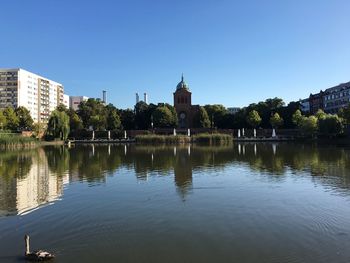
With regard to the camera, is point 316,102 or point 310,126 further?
point 316,102

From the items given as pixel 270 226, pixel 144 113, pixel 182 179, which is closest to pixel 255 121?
pixel 144 113

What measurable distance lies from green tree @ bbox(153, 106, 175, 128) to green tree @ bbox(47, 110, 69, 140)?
33447 millimetres

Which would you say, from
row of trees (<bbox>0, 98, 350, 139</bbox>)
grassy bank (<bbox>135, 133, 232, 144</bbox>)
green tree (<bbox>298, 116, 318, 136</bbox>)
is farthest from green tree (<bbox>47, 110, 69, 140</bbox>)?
green tree (<bbox>298, 116, 318, 136</bbox>)

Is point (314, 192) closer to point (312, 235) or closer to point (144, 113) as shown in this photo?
point (312, 235)

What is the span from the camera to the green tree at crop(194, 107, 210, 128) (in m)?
126

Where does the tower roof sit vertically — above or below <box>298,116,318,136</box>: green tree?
above

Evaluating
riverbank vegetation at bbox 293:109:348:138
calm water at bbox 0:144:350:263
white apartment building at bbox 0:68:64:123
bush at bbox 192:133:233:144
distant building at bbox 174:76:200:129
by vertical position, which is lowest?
calm water at bbox 0:144:350:263

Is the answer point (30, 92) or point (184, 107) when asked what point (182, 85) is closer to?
Answer: point (184, 107)

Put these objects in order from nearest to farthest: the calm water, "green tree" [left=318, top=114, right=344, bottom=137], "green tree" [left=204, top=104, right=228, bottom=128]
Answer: the calm water
"green tree" [left=318, top=114, right=344, bottom=137]
"green tree" [left=204, top=104, right=228, bottom=128]

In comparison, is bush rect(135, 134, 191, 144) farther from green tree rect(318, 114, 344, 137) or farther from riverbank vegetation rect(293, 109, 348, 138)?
green tree rect(318, 114, 344, 137)

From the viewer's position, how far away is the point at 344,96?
12231 centimetres

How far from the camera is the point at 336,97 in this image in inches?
5064

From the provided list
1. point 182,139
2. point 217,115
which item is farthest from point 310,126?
point 217,115

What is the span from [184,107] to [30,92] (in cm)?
7209
